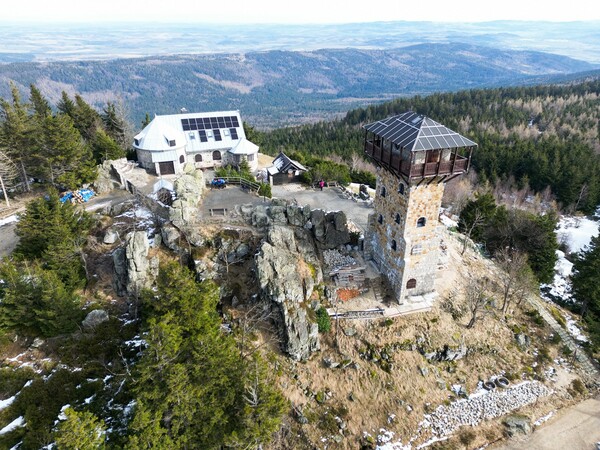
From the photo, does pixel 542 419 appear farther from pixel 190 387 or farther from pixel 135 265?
pixel 135 265

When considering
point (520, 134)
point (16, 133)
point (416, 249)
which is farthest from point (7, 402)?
point (520, 134)

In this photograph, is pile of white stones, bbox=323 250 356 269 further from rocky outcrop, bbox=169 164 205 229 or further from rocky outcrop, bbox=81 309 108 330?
rocky outcrop, bbox=81 309 108 330

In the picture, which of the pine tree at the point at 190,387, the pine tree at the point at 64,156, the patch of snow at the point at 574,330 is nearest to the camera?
the pine tree at the point at 190,387

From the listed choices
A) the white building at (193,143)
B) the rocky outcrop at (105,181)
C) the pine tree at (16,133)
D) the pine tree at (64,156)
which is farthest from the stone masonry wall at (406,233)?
the pine tree at (16,133)

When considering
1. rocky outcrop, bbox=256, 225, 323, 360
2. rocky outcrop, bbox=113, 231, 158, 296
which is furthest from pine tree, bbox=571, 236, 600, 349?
rocky outcrop, bbox=113, 231, 158, 296

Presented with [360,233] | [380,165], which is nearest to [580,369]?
[360,233]

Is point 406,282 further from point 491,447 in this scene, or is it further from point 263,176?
point 263,176

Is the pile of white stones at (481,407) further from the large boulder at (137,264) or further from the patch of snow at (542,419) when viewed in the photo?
the large boulder at (137,264)
